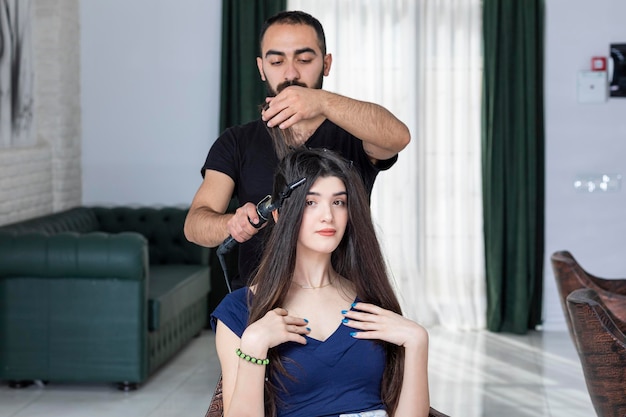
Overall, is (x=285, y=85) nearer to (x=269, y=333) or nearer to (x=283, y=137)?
(x=283, y=137)

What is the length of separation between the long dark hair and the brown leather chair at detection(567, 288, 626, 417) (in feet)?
2.18

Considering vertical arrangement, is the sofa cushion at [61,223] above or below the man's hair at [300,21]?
below

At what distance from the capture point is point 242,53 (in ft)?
21.8

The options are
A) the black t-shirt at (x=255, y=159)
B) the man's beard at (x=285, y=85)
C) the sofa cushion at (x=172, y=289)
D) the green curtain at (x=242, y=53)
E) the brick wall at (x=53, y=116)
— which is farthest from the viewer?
the green curtain at (x=242, y=53)

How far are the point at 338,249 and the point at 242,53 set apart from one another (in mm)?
4413

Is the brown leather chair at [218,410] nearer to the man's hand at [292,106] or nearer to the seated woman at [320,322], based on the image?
the seated woman at [320,322]

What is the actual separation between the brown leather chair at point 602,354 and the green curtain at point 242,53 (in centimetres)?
414

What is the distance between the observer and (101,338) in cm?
495

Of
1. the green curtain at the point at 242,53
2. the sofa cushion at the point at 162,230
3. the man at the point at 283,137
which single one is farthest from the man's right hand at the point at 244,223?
the green curtain at the point at 242,53

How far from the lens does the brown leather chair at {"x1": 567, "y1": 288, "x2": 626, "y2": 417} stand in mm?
2672

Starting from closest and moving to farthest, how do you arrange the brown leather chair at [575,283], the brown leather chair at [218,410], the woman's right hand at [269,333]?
the woman's right hand at [269,333], the brown leather chair at [218,410], the brown leather chair at [575,283]

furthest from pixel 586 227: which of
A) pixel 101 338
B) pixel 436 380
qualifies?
pixel 101 338

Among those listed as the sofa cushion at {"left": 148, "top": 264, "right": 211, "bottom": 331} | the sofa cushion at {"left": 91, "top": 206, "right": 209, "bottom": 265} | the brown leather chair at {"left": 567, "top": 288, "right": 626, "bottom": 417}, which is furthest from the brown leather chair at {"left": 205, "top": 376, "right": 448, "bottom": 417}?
the sofa cushion at {"left": 91, "top": 206, "right": 209, "bottom": 265}

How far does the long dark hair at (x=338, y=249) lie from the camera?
2258 mm
